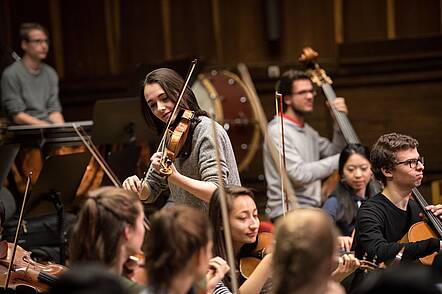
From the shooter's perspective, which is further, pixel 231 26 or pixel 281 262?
pixel 231 26

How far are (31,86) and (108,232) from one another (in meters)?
4.28

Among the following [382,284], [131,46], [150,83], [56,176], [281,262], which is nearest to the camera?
[382,284]

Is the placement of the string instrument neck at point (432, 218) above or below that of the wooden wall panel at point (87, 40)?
below

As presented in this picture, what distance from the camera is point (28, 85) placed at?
7090 millimetres

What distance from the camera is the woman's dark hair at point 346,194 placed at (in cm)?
521

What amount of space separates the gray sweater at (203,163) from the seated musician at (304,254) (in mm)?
1323

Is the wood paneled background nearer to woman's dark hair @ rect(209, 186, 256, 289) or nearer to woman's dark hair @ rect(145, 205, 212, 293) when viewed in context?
woman's dark hair @ rect(209, 186, 256, 289)

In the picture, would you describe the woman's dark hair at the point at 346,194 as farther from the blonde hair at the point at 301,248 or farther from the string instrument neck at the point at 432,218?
the blonde hair at the point at 301,248

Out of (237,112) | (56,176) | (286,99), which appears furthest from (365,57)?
(56,176)

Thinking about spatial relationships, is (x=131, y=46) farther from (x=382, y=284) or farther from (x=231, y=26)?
(x=382, y=284)

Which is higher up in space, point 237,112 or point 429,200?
point 237,112

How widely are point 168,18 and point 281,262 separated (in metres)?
5.69

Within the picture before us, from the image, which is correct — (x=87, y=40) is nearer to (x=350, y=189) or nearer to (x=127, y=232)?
(x=350, y=189)

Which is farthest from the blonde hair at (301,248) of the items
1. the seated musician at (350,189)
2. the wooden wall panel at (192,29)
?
the wooden wall panel at (192,29)
